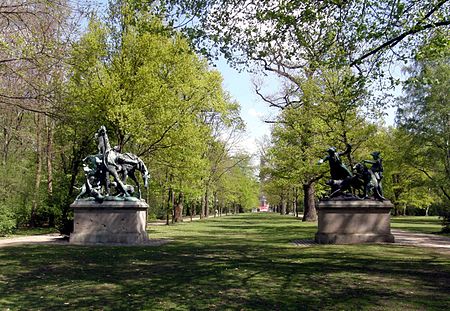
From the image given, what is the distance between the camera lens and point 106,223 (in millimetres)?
16812

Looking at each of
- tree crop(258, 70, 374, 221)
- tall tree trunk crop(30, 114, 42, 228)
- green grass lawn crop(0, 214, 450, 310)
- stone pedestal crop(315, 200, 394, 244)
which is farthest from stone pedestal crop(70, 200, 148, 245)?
tree crop(258, 70, 374, 221)

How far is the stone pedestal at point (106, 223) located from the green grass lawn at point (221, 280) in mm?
2389

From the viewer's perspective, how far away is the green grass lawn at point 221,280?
6789 mm

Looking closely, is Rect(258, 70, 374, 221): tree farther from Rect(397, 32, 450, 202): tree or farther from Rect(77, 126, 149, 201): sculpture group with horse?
Rect(77, 126, 149, 201): sculpture group with horse

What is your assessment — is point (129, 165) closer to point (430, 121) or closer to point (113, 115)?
point (113, 115)

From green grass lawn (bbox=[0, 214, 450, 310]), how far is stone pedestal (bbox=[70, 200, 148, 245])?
94.1 inches

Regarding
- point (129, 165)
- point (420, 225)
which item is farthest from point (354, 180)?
point (420, 225)

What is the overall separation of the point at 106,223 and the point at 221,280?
916cm

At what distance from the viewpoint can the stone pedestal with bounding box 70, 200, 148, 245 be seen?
1667cm

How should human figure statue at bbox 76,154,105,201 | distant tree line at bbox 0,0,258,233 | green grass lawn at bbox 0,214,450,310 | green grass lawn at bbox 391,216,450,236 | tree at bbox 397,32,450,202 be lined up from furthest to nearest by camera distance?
tree at bbox 397,32,450,202
green grass lawn at bbox 391,216,450,236
distant tree line at bbox 0,0,258,233
human figure statue at bbox 76,154,105,201
green grass lawn at bbox 0,214,450,310

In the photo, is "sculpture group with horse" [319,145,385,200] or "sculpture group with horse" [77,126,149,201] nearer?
"sculpture group with horse" [77,126,149,201]

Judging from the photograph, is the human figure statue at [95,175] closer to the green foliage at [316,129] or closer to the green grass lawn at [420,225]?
the green foliage at [316,129]

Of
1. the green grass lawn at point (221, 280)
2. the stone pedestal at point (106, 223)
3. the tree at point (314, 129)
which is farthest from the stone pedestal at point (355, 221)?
the stone pedestal at point (106, 223)

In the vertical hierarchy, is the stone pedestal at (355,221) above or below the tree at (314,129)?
below
